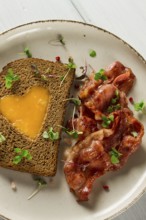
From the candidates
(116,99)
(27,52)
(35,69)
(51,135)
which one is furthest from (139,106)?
(27,52)

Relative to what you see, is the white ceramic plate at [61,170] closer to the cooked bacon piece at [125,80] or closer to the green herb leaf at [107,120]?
the cooked bacon piece at [125,80]

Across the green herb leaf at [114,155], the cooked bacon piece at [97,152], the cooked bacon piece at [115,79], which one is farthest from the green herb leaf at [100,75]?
the green herb leaf at [114,155]

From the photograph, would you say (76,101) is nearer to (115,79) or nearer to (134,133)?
(115,79)

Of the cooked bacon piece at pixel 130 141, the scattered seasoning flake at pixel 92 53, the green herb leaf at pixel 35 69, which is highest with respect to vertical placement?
the green herb leaf at pixel 35 69

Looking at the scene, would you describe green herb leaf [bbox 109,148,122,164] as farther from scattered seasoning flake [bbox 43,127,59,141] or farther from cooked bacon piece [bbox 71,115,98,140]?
scattered seasoning flake [bbox 43,127,59,141]

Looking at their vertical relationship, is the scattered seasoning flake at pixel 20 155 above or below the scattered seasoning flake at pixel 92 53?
below

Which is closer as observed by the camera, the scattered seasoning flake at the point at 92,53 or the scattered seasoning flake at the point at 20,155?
the scattered seasoning flake at the point at 20,155
